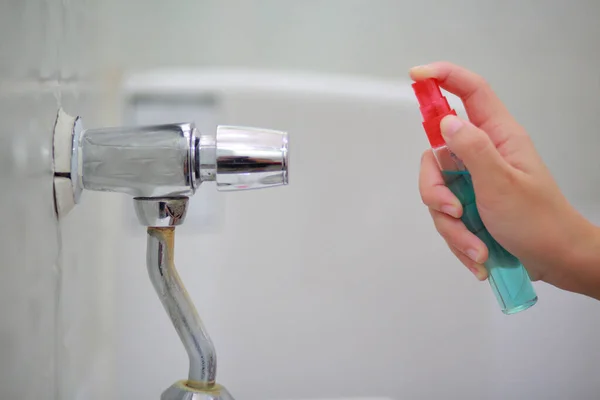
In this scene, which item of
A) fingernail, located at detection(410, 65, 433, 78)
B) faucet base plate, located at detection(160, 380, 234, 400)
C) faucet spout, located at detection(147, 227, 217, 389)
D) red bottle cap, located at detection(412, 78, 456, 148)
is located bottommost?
faucet base plate, located at detection(160, 380, 234, 400)

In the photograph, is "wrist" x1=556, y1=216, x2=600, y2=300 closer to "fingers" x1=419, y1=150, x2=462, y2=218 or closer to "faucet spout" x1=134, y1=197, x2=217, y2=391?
"fingers" x1=419, y1=150, x2=462, y2=218

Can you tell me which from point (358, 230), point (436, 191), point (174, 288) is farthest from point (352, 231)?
point (174, 288)

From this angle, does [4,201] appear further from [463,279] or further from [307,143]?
[463,279]

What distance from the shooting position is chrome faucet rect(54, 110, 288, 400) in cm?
35

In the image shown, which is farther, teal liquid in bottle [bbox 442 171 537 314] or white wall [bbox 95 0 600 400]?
white wall [bbox 95 0 600 400]

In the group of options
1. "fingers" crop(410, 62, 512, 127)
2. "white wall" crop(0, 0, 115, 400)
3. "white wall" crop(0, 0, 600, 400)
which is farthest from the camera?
"white wall" crop(0, 0, 600, 400)

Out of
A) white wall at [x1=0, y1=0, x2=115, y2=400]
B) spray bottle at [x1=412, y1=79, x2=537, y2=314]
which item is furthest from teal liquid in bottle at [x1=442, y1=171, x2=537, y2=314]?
white wall at [x1=0, y1=0, x2=115, y2=400]

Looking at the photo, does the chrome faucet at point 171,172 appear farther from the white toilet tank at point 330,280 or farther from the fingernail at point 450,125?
the white toilet tank at point 330,280

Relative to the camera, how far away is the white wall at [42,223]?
28 cm

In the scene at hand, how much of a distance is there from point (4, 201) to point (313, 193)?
0.47 metres

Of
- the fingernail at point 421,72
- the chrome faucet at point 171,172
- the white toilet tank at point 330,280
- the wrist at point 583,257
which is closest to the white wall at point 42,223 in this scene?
the chrome faucet at point 171,172

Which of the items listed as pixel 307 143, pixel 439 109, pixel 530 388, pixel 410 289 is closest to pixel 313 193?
pixel 307 143

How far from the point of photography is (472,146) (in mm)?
409

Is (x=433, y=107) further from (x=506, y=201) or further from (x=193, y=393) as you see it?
(x=193, y=393)
